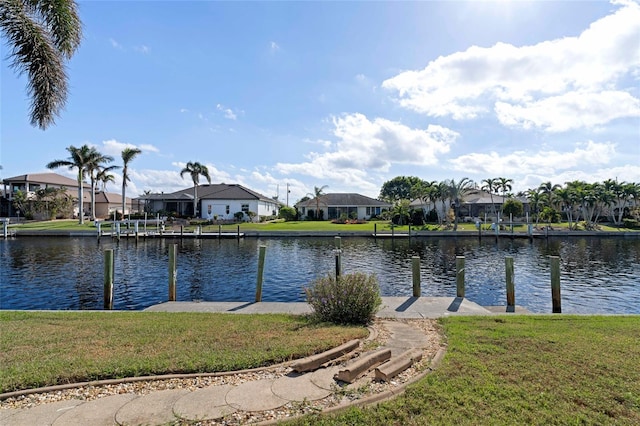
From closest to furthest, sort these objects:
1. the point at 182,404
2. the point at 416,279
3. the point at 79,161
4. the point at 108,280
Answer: the point at 182,404 < the point at 108,280 < the point at 416,279 < the point at 79,161

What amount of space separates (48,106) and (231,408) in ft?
34.9

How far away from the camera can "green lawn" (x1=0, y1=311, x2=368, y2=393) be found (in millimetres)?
4988

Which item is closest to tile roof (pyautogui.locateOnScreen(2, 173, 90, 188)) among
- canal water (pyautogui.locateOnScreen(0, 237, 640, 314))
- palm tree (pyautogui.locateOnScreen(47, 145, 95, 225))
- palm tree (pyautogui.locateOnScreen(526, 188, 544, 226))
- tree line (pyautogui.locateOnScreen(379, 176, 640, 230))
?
palm tree (pyautogui.locateOnScreen(47, 145, 95, 225))

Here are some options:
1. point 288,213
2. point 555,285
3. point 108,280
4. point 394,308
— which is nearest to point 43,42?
point 108,280

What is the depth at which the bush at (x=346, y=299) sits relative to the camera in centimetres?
831

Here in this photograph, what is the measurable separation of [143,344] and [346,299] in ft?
13.7

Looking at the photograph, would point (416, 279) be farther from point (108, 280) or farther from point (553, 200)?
point (553, 200)

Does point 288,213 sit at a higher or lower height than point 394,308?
higher

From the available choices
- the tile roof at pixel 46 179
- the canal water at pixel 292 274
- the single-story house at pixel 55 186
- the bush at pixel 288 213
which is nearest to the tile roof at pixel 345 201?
the bush at pixel 288 213

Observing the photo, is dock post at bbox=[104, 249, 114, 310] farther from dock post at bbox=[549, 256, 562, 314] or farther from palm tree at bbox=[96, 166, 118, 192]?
palm tree at bbox=[96, 166, 118, 192]

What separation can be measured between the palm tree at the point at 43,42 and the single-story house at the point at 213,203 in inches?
1902

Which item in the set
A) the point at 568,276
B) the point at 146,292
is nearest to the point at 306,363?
the point at 146,292

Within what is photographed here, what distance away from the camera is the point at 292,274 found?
19.3m

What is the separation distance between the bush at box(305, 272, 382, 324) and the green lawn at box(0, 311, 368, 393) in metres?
0.52
